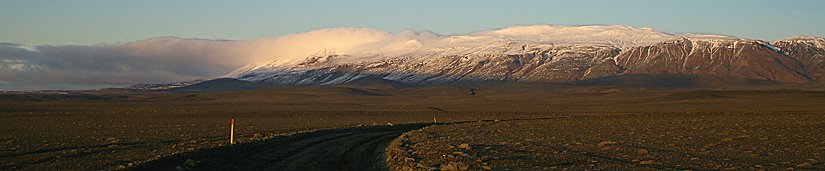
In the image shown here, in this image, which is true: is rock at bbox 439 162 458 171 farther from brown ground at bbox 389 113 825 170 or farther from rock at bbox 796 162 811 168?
rock at bbox 796 162 811 168

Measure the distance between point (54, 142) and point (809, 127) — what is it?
80.6 ft

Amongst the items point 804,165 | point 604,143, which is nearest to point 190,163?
point 604,143

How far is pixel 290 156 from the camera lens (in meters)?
19.5

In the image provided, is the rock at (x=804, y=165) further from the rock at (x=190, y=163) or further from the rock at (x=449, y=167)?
the rock at (x=190, y=163)

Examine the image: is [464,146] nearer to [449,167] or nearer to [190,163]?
[449,167]

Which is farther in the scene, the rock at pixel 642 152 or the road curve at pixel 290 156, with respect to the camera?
the rock at pixel 642 152

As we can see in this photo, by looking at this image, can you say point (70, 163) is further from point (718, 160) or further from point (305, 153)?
point (718, 160)

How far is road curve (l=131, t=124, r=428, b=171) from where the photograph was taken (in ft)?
56.2

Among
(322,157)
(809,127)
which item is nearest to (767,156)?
(322,157)

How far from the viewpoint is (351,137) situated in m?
26.8

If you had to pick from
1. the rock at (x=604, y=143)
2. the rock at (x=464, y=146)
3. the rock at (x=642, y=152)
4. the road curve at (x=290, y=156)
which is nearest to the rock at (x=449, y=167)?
the road curve at (x=290, y=156)

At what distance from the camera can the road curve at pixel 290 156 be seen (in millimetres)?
17144

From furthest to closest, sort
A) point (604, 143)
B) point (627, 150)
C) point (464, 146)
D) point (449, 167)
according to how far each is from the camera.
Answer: point (604, 143)
point (464, 146)
point (627, 150)
point (449, 167)

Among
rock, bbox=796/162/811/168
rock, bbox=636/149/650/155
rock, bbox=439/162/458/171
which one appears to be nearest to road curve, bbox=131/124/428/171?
rock, bbox=439/162/458/171
